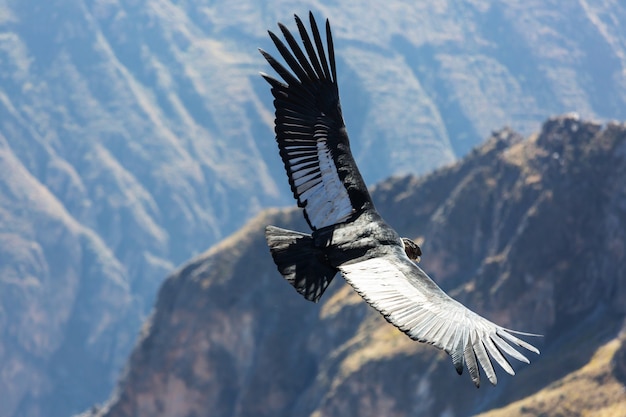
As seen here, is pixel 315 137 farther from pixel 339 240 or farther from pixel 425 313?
pixel 425 313

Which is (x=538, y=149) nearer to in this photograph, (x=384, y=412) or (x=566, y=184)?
(x=566, y=184)

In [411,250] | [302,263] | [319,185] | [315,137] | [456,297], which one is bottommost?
[456,297]

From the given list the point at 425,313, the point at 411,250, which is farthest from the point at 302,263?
the point at 425,313

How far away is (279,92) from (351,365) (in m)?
102

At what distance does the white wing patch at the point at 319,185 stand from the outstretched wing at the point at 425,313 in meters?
1.85

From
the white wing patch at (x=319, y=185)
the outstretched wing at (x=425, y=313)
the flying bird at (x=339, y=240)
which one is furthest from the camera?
the white wing patch at (x=319, y=185)

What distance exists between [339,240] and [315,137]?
293 cm

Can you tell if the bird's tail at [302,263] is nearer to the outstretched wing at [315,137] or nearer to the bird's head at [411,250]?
the outstretched wing at [315,137]

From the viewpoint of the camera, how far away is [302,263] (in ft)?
69.9

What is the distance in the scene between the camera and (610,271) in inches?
4419

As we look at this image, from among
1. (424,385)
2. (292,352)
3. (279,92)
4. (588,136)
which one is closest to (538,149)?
(588,136)

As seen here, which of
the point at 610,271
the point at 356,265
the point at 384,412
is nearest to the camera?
the point at 356,265

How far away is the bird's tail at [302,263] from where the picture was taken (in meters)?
20.8

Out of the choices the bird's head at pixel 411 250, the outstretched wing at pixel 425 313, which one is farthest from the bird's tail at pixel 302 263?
the bird's head at pixel 411 250
